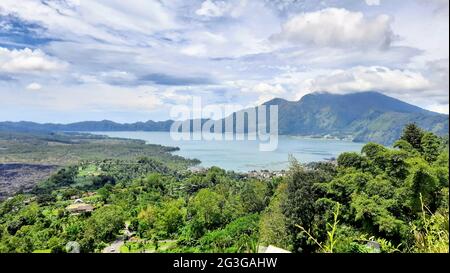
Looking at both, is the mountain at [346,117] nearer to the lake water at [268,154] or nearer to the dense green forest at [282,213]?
the lake water at [268,154]

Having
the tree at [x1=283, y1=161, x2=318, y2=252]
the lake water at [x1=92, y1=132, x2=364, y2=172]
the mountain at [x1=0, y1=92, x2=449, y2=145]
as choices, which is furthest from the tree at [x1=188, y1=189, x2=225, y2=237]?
the mountain at [x1=0, y1=92, x2=449, y2=145]

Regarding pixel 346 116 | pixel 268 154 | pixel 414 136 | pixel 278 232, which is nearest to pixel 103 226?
pixel 278 232

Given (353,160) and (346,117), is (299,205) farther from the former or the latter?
(346,117)

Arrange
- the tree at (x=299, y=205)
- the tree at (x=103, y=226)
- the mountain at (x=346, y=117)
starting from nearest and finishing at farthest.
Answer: the tree at (x=299, y=205)
the tree at (x=103, y=226)
the mountain at (x=346, y=117)

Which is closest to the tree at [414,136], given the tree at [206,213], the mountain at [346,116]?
the tree at [206,213]

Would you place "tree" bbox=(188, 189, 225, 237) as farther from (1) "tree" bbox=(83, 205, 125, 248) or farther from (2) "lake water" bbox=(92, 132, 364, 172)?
(2) "lake water" bbox=(92, 132, 364, 172)
